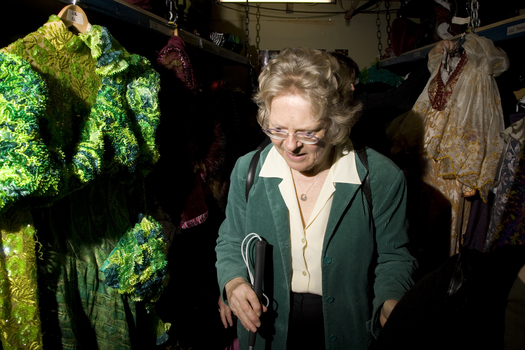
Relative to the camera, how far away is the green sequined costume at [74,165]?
0.66 meters

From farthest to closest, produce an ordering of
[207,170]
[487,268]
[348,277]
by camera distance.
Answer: [207,170]
[348,277]
[487,268]

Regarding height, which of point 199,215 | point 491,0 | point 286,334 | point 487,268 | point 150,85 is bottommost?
point 286,334

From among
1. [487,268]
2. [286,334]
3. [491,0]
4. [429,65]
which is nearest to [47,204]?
[286,334]

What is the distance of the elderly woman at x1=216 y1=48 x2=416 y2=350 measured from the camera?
3.03 feet

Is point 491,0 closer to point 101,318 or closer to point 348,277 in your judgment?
point 348,277

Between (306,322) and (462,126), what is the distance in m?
1.31

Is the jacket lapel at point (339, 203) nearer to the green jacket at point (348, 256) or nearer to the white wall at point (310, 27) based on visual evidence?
the green jacket at point (348, 256)

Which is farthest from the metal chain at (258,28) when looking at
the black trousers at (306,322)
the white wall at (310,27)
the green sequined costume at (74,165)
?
the black trousers at (306,322)

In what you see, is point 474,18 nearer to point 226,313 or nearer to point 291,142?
point 291,142

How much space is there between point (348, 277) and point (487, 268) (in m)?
0.47

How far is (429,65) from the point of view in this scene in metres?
1.82

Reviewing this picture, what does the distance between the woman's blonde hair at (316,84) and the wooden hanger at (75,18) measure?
58cm

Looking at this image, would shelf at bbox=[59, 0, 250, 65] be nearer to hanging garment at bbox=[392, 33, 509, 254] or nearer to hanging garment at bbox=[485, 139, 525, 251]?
hanging garment at bbox=[392, 33, 509, 254]

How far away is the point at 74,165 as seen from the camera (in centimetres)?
78
